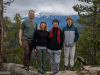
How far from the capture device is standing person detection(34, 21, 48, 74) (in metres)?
4.65

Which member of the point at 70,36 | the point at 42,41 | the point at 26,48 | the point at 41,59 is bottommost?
the point at 41,59

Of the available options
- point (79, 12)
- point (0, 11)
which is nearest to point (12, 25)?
point (79, 12)

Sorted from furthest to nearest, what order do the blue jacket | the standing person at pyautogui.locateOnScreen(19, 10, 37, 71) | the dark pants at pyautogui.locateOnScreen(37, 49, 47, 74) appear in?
1. the blue jacket
2. the standing person at pyautogui.locateOnScreen(19, 10, 37, 71)
3. the dark pants at pyautogui.locateOnScreen(37, 49, 47, 74)

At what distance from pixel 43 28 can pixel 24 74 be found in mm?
1869

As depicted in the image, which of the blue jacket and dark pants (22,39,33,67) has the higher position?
the blue jacket

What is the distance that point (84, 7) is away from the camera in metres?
16.2

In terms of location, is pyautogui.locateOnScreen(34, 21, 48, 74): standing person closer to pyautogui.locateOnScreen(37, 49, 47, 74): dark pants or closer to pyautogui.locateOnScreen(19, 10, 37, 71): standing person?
pyautogui.locateOnScreen(37, 49, 47, 74): dark pants

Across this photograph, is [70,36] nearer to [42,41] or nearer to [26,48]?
[42,41]

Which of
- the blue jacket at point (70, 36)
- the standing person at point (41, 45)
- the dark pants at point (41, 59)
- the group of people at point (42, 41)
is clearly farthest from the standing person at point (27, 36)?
the blue jacket at point (70, 36)

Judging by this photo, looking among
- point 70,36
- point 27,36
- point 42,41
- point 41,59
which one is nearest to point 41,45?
point 42,41

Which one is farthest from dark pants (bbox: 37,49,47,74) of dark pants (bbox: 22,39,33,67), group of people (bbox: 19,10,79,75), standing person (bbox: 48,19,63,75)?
dark pants (bbox: 22,39,33,67)

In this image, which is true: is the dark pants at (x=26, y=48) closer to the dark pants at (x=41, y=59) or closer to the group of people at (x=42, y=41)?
the group of people at (x=42, y=41)

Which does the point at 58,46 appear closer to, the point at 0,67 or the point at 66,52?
the point at 66,52

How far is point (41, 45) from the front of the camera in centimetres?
464
